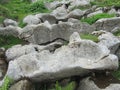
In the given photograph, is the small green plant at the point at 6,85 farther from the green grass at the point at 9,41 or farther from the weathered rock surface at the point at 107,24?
the weathered rock surface at the point at 107,24

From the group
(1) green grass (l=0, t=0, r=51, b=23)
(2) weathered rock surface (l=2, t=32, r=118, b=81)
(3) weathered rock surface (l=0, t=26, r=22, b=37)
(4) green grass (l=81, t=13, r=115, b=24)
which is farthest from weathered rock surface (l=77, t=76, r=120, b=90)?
(1) green grass (l=0, t=0, r=51, b=23)

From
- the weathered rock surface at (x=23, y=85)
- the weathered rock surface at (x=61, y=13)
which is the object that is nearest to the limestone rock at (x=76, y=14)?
the weathered rock surface at (x=61, y=13)

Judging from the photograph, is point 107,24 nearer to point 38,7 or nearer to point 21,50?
point 21,50

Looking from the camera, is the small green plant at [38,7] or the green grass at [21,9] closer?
the green grass at [21,9]

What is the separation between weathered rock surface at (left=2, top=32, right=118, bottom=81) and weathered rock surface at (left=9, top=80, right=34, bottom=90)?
0.27m

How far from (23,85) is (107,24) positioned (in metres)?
9.11

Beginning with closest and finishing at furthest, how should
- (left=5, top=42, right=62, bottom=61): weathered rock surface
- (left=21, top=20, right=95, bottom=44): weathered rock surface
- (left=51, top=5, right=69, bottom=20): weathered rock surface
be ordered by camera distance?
(left=5, top=42, right=62, bottom=61): weathered rock surface < (left=21, top=20, right=95, bottom=44): weathered rock surface < (left=51, top=5, right=69, bottom=20): weathered rock surface

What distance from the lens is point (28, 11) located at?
33.2m

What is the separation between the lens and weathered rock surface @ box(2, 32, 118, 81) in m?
15.3

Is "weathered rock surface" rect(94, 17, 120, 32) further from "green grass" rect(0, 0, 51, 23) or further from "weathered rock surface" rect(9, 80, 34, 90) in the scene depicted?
"weathered rock surface" rect(9, 80, 34, 90)

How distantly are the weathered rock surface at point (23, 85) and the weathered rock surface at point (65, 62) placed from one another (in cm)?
27

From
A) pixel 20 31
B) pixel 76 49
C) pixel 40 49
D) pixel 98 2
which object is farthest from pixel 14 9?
pixel 76 49

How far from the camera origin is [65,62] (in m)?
15.8

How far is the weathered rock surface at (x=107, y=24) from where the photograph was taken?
2283 centimetres
